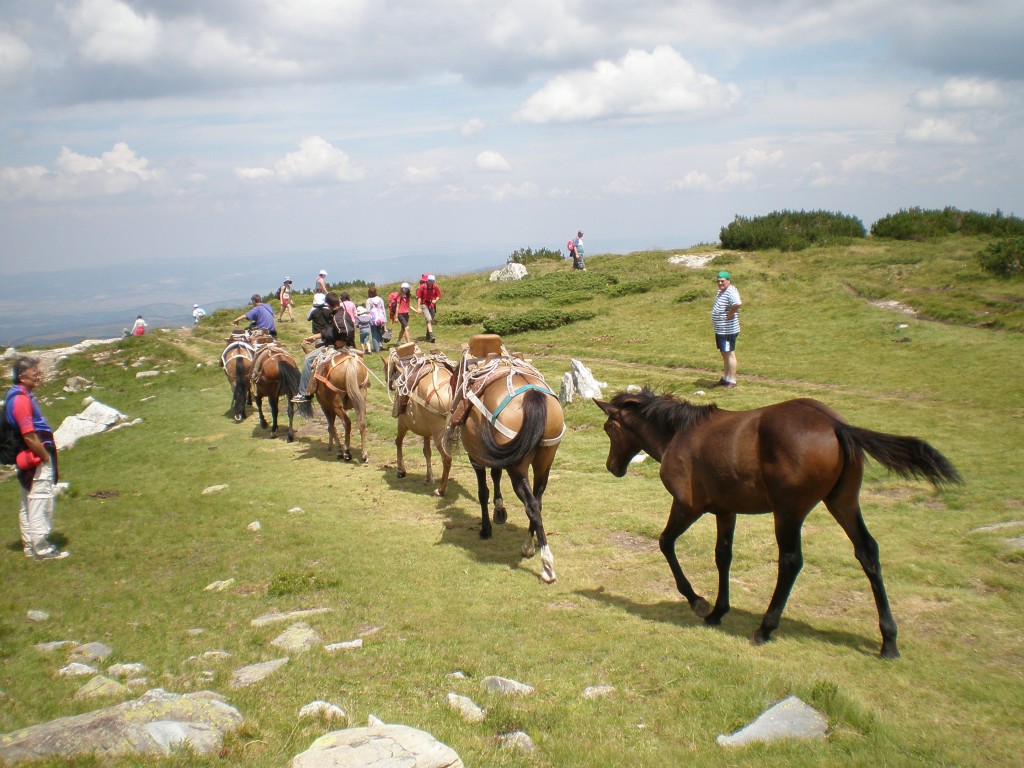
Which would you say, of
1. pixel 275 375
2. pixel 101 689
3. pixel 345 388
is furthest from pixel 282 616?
pixel 275 375

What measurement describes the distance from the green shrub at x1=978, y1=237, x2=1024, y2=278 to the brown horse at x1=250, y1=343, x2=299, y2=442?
19266mm

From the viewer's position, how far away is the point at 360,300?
113 ft

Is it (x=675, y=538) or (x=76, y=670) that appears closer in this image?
(x=76, y=670)

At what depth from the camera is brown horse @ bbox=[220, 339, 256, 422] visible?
55.8 ft

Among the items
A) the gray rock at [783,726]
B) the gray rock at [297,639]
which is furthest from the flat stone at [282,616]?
the gray rock at [783,726]

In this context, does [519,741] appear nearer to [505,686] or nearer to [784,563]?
[505,686]

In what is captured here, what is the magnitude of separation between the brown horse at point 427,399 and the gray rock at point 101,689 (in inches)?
219

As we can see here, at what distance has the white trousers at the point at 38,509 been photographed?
903 cm

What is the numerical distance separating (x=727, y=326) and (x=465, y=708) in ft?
39.0

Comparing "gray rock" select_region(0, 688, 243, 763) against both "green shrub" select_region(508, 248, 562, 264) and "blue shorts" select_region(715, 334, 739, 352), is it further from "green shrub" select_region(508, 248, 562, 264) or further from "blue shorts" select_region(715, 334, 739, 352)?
"green shrub" select_region(508, 248, 562, 264)

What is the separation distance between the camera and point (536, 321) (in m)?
25.3

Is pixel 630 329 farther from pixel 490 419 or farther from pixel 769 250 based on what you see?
pixel 490 419

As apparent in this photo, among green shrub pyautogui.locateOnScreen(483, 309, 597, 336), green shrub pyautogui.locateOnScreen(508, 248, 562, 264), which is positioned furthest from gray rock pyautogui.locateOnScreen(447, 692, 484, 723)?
green shrub pyautogui.locateOnScreen(508, 248, 562, 264)

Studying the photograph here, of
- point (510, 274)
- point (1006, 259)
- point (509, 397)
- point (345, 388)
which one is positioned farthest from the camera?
point (510, 274)
